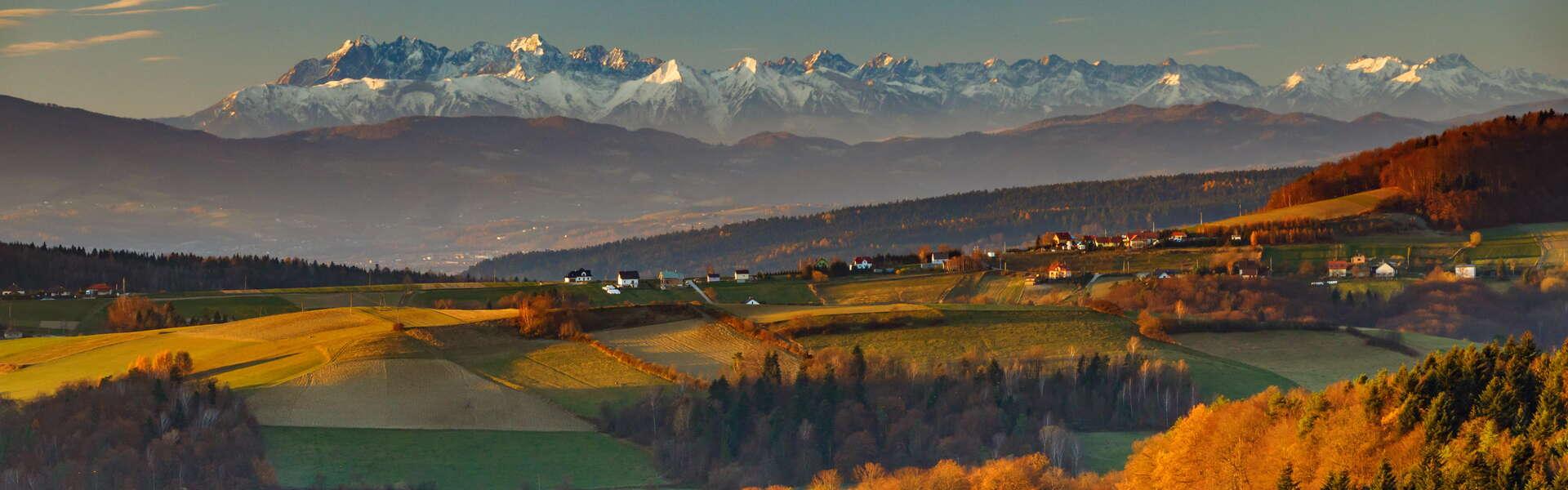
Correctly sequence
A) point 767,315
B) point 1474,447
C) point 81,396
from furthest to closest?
point 767,315, point 81,396, point 1474,447

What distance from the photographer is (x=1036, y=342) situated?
128250 millimetres

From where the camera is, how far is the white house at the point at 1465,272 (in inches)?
6718

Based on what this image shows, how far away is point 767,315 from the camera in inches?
5502

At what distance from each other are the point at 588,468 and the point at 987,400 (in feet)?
76.7

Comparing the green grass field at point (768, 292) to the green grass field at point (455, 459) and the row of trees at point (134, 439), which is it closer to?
the green grass field at point (455, 459)

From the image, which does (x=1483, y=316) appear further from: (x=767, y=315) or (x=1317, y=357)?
(x=767, y=315)

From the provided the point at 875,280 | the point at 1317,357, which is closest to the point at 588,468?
the point at 1317,357

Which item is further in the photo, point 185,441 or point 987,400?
point 987,400

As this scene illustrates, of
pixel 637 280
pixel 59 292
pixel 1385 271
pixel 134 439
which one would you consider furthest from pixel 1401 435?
pixel 59 292

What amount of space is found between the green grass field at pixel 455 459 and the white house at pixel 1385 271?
84894 mm

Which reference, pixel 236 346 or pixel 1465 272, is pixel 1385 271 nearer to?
pixel 1465 272

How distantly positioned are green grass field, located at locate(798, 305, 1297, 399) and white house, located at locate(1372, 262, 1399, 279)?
42.1 metres

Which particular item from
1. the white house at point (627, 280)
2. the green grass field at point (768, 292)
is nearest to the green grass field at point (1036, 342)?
the green grass field at point (768, 292)

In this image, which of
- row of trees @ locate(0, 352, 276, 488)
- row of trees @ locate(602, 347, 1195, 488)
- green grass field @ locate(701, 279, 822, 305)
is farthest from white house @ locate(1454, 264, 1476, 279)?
row of trees @ locate(0, 352, 276, 488)
